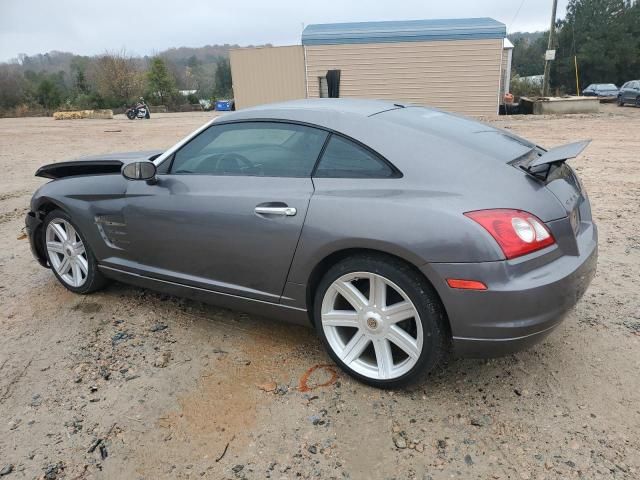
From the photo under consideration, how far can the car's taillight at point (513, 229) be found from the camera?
230cm

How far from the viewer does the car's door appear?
2.86m

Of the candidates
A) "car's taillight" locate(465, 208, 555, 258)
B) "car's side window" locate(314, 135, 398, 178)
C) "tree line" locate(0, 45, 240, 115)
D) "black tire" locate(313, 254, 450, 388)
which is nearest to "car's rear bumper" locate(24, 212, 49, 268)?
"car's side window" locate(314, 135, 398, 178)

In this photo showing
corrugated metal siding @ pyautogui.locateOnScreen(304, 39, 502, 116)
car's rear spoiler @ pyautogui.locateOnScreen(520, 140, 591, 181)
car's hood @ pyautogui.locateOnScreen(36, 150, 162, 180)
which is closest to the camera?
car's rear spoiler @ pyautogui.locateOnScreen(520, 140, 591, 181)

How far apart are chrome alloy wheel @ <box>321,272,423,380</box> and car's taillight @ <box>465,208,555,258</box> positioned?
516mm

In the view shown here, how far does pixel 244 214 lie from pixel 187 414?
1.13 metres

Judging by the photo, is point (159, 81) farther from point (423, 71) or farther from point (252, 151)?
point (252, 151)

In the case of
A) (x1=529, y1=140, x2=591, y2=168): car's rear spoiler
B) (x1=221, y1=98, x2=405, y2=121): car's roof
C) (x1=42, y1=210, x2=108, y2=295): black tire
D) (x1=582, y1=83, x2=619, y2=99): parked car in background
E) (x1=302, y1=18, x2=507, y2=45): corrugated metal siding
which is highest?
(x1=302, y1=18, x2=507, y2=45): corrugated metal siding

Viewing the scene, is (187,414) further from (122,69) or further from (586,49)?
(586,49)

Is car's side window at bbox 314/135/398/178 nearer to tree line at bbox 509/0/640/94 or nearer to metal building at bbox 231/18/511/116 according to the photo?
metal building at bbox 231/18/511/116

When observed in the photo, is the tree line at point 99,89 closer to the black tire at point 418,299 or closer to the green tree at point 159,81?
the green tree at point 159,81

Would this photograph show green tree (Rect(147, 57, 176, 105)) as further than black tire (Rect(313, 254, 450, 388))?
Yes

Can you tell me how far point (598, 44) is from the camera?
47.9 m

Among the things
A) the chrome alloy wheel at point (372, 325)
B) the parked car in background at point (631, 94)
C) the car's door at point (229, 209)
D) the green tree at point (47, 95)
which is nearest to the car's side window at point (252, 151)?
the car's door at point (229, 209)

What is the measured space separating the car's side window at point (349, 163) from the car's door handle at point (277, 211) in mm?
248
